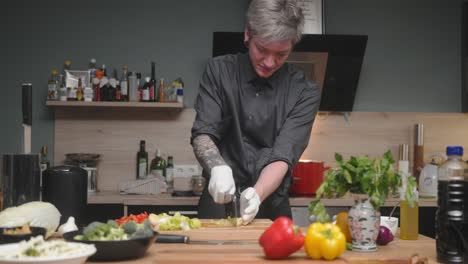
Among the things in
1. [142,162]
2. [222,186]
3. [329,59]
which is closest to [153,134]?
[142,162]

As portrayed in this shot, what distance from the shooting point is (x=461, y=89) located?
4.44 metres

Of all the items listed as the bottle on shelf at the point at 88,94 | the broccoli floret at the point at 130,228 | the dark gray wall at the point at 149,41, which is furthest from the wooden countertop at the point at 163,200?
the broccoli floret at the point at 130,228

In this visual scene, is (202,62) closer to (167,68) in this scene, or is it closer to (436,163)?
(167,68)

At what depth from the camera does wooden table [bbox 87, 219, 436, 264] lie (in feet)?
4.91

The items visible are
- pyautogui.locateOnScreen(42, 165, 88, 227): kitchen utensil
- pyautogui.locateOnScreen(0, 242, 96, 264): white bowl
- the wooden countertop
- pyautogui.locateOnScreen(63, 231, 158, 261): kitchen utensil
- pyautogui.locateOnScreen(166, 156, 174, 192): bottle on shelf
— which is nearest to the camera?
pyautogui.locateOnScreen(0, 242, 96, 264): white bowl

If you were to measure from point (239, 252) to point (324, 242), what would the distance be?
24 cm

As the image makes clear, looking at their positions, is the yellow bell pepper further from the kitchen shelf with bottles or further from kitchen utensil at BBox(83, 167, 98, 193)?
kitchen utensil at BBox(83, 167, 98, 193)

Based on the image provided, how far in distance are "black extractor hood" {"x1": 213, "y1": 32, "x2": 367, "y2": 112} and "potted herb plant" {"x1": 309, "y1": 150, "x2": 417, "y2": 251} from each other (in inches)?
90.4

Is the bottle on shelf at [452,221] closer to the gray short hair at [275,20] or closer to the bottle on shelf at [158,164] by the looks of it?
the gray short hair at [275,20]

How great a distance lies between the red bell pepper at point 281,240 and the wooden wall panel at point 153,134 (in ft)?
8.92

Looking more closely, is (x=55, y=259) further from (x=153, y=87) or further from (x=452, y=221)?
(x=153, y=87)

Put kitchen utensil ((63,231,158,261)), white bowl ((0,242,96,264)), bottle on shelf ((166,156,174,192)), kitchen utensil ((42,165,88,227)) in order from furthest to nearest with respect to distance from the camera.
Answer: bottle on shelf ((166,156,174,192)) → kitchen utensil ((42,165,88,227)) → kitchen utensil ((63,231,158,261)) → white bowl ((0,242,96,264))

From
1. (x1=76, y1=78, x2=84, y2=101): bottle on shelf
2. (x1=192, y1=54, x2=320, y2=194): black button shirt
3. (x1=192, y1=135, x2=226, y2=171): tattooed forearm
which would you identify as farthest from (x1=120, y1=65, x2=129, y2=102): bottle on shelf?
(x1=192, y1=135, x2=226, y2=171): tattooed forearm

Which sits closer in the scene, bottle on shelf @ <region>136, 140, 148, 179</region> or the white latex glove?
the white latex glove
